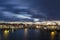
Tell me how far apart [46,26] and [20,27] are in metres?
5.20

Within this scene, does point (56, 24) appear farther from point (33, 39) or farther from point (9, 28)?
point (33, 39)

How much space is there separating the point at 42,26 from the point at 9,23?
6.49m

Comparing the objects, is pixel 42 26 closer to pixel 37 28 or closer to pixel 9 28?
pixel 37 28

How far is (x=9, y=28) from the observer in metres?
43.4

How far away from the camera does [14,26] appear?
148 feet

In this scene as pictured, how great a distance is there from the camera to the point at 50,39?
2709 cm

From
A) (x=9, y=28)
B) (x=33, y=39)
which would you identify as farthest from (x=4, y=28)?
(x=33, y=39)

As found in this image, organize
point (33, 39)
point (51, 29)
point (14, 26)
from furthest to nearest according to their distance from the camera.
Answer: point (14, 26)
point (51, 29)
point (33, 39)

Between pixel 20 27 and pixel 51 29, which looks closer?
pixel 51 29

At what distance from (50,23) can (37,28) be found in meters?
2.75

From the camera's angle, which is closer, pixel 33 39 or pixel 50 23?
pixel 33 39

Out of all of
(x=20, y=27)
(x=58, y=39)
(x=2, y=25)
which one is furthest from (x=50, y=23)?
(x=58, y=39)

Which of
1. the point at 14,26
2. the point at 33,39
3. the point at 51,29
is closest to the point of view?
the point at 33,39

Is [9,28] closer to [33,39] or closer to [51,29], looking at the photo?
[51,29]
